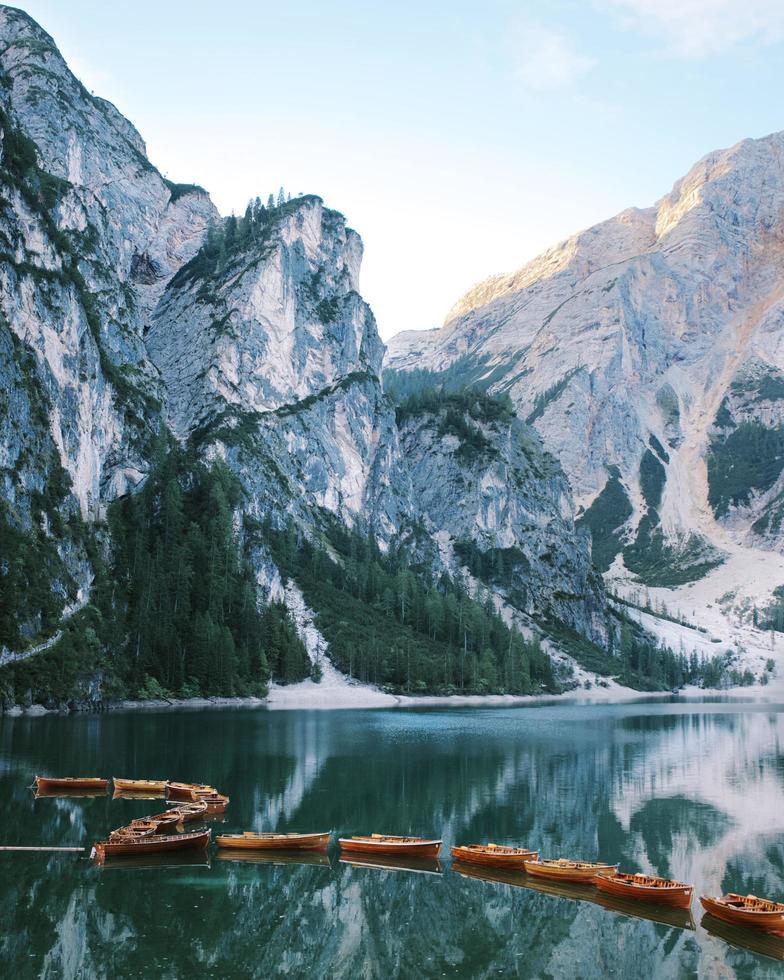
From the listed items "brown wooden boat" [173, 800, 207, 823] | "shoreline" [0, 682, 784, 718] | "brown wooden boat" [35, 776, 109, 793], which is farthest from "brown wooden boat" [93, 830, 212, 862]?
"shoreline" [0, 682, 784, 718]

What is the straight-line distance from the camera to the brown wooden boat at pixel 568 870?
1441 inches

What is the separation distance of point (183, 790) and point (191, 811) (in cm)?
559

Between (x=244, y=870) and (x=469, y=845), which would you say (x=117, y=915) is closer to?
(x=244, y=870)

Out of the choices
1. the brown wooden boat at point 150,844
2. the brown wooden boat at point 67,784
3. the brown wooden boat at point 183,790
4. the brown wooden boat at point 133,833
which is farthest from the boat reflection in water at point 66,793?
Answer: the brown wooden boat at point 150,844

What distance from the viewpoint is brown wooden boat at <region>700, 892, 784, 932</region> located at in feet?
102

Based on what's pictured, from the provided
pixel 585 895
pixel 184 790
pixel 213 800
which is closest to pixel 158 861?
pixel 213 800

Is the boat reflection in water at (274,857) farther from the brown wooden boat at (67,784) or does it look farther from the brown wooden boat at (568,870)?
the brown wooden boat at (67,784)

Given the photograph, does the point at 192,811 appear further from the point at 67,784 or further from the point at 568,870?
the point at 568,870

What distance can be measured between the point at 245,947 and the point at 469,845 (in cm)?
1550

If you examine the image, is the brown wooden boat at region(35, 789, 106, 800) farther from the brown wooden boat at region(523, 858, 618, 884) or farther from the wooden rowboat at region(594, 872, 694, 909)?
the wooden rowboat at region(594, 872, 694, 909)

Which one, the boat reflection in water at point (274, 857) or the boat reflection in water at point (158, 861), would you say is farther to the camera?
the boat reflection in water at point (274, 857)

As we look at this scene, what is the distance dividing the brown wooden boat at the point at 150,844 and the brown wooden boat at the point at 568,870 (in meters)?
14.4

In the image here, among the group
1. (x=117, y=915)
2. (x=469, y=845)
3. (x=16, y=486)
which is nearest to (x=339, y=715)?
(x=16, y=486)

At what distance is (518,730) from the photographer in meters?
104
